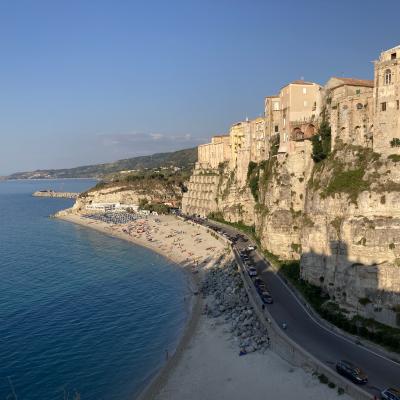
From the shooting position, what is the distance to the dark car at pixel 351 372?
24234 mm

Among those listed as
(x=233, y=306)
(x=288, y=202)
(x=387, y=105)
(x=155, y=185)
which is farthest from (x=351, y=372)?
(x=155, y=185)

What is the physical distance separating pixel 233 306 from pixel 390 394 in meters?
20.7

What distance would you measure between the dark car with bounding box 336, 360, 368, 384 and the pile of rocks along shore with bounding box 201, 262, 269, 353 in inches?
298

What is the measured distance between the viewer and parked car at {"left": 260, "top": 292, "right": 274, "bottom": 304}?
37.1 meters

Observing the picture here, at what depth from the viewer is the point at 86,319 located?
43.0 meters

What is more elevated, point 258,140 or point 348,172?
point 258,140

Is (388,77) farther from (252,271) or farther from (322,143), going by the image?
(252,271)

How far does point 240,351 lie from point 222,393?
5311 millimetres

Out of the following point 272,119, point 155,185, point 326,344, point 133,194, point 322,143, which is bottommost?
point 326,344

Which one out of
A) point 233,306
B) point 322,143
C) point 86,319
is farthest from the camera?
point 86,319

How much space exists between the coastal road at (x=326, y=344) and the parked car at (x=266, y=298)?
0.47 metres

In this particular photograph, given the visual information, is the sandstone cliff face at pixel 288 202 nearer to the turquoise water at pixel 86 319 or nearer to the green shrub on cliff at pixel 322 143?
the green shrub on cliff at pixel 322 143

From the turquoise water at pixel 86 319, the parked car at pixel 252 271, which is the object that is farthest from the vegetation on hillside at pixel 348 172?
the turquoise water at pixel 86 319

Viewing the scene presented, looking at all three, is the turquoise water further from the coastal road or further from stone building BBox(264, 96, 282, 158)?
stone building BBox(264, 96, 282, 158)
